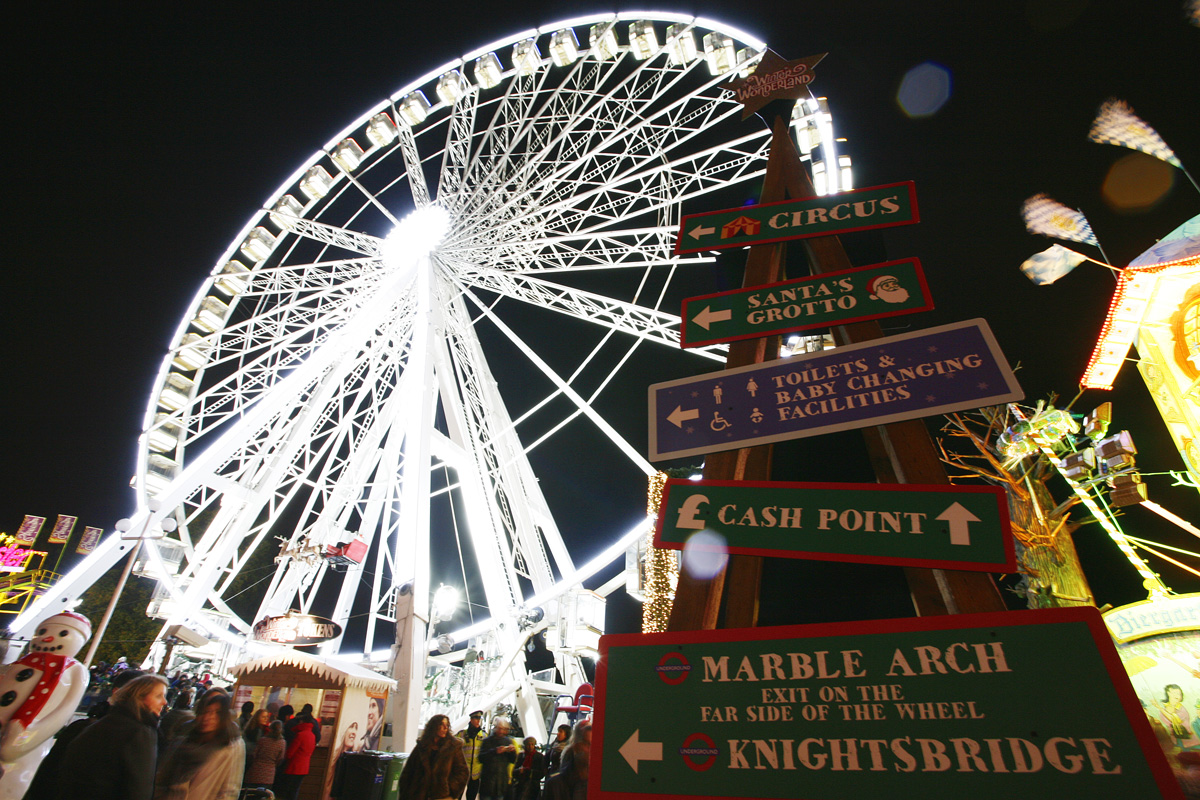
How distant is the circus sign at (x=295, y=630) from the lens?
39.4ft

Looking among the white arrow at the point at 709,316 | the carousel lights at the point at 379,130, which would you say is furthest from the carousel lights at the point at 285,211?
the white arrow at the point at 709,316

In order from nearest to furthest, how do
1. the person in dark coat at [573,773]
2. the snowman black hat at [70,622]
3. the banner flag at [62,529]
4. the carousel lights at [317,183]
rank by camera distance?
the snowman black hat at [70,622]
the person in dark coat at [573,773]
the carousel lights at [317,183]
the banner flag at [62,529]

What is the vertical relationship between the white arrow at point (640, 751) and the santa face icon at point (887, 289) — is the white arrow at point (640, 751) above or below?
below

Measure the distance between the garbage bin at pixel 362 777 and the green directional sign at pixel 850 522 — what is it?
701cm

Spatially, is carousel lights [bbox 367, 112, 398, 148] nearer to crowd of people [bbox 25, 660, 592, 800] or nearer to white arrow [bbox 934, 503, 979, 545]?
crowd of people [bbox 25, 660, 592, 800]

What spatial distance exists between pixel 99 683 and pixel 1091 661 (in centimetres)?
1725

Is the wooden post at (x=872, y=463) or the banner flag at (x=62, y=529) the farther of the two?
the banner flag at (x=62, y=529)

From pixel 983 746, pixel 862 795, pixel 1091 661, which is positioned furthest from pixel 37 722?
pixel 1091 661

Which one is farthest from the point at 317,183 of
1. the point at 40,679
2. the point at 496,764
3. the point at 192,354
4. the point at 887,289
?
the point at 887,289

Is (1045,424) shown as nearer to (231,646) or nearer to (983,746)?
(983,746)

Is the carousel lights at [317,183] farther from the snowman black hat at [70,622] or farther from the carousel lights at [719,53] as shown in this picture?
the snowman black hat at [70,622]

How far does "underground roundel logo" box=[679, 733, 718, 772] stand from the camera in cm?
157

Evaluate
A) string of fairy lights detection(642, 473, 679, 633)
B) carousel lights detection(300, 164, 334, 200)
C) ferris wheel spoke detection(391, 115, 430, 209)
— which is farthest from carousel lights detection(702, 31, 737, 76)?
carousel lights detection(300, 164, 334, 200)

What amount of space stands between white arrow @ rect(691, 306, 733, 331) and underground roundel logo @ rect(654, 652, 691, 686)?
4.72 feet
